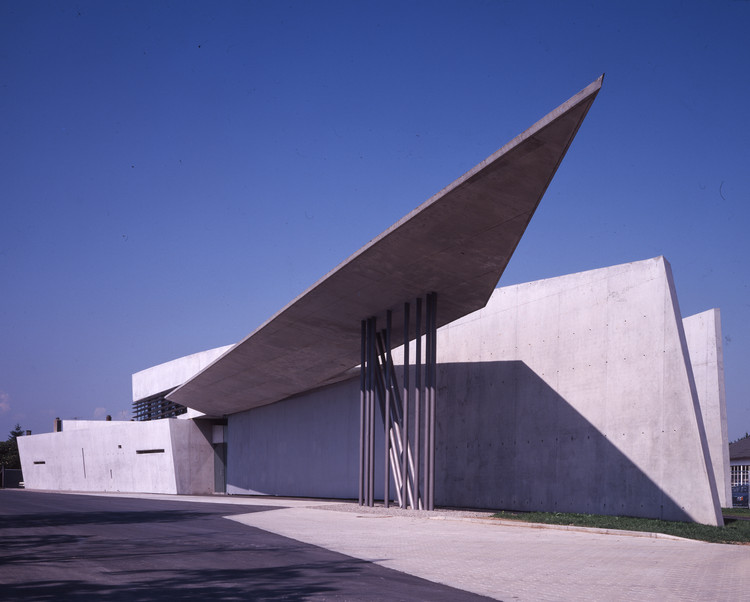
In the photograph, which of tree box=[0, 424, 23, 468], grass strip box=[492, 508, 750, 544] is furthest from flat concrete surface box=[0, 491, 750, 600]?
tree box=[0, 424, 23, 468]

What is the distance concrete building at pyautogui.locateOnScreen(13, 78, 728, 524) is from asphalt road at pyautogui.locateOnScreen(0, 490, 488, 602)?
693 cm

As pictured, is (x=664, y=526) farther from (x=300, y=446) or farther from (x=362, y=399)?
(x=300, y=446)

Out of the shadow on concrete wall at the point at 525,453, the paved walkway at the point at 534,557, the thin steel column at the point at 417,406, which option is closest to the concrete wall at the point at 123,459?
the shadow on concrete wall at the point at 525,453

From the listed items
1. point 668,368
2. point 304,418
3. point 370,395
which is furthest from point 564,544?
point 304,418

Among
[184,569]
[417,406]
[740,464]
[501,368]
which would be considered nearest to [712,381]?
[501,368]

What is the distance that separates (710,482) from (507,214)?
828cm

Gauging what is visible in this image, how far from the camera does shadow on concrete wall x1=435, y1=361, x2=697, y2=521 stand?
801 inches

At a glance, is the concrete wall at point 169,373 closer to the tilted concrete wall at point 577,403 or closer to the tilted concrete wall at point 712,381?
the tilted concrete wall at point 577,403

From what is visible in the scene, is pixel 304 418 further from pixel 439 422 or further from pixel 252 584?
pixel 252 584

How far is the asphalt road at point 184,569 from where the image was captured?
7.42 m

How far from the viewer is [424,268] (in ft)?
60.4

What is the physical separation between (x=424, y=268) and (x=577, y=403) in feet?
22.1

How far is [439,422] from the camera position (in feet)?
86.9

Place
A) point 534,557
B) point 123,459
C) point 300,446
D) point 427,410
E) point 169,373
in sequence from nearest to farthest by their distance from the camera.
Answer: point 534,557
point 427,410
point 300,446
point 123,459
point 169,373
